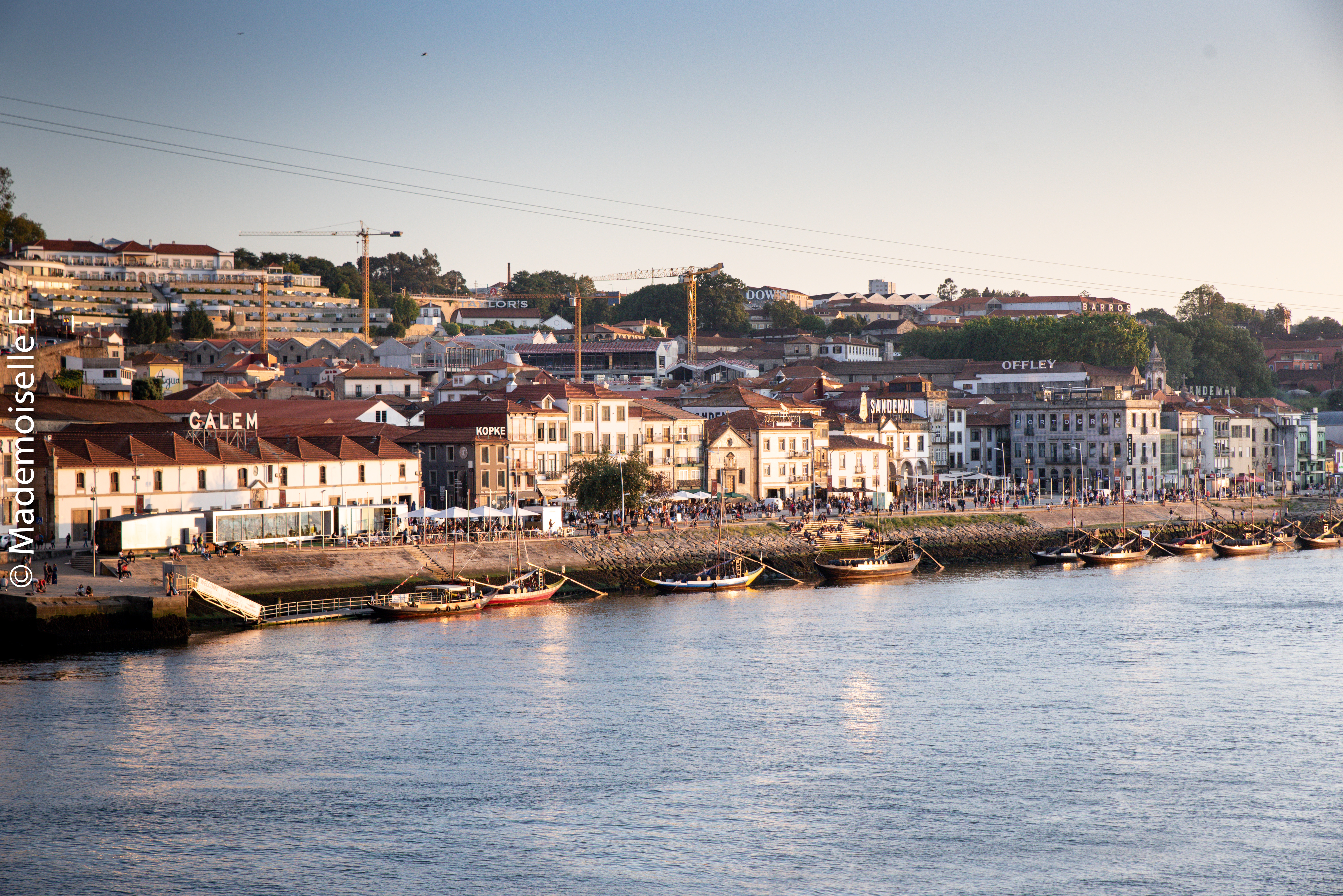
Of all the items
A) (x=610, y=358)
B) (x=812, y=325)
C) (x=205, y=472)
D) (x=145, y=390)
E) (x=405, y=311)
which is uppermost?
(x=405, y=311)

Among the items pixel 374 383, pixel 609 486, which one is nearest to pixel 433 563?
pixel 609 486

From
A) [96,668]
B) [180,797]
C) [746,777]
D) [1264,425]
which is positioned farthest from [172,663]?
[1264,425]

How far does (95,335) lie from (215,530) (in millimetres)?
66303

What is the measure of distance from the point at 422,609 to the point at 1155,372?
91.8 m

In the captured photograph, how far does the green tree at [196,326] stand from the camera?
442ft

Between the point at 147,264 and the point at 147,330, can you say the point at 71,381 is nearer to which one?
the point at 147,330

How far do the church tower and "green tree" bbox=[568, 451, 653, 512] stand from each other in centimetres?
6338

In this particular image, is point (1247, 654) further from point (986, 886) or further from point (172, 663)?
point (172, 663)

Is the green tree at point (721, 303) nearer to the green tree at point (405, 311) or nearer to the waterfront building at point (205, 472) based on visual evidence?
the green tree at point (405, 311)

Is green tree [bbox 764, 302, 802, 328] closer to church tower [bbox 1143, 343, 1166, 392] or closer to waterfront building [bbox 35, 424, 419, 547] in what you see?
church tower [bbox 1143, 343, 1166, 392]

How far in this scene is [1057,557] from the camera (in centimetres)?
7950

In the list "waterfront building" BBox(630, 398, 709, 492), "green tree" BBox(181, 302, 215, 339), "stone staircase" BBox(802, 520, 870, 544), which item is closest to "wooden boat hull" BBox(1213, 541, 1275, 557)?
"stone staircase" BBox(802, 520, 870, 544)

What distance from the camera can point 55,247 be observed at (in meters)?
150

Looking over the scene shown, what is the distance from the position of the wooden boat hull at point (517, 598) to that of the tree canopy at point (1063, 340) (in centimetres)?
8230
